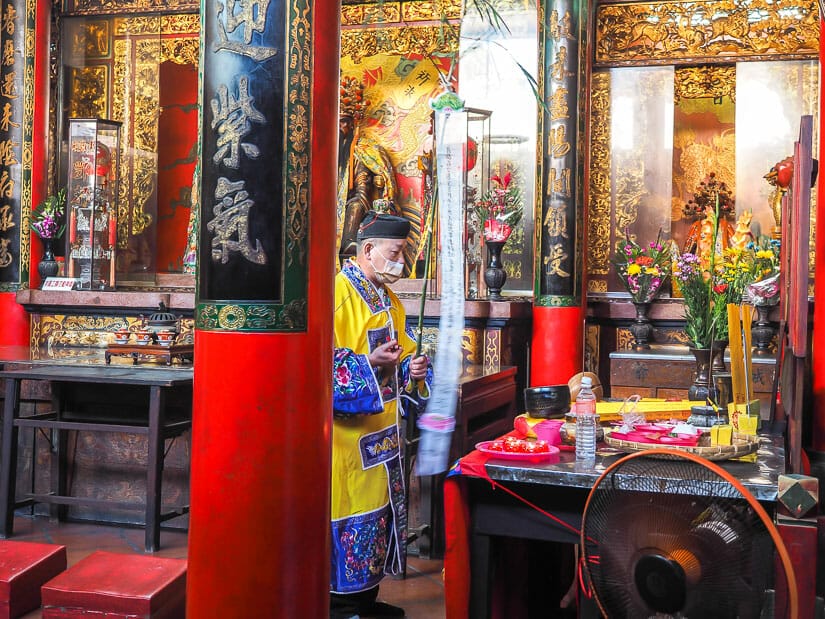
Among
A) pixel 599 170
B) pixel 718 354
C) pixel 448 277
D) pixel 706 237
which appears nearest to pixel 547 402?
pixel 448 277

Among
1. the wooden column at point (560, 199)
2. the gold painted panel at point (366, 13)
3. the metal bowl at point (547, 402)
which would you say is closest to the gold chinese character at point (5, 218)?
the gold painted panel at point (366, 13)

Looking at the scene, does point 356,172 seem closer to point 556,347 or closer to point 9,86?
point 556,347

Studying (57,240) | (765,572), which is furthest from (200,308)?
(57,240)

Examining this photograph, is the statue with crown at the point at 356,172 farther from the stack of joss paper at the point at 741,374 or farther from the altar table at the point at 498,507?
the altar table at the point at 498,507

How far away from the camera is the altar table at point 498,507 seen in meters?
2.49

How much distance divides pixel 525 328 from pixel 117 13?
15.4 ft

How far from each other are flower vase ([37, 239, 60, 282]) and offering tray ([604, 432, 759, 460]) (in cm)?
526

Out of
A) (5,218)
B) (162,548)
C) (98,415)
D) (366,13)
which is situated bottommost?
(162,548)

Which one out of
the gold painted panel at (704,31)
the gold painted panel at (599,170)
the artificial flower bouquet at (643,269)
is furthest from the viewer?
the gold painted panel at (599,170)

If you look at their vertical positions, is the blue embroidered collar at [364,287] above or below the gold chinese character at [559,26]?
below

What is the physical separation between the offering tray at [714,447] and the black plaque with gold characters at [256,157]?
3.26 feet

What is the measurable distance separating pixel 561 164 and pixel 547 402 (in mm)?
3644

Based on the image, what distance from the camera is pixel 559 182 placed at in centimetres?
653

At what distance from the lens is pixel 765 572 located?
5.86 feet
